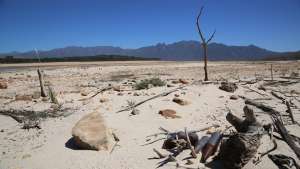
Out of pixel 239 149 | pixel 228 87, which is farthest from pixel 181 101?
pixel 239 149

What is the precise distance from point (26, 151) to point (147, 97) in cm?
437

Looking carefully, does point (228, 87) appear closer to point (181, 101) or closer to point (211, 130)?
point (181, 101)

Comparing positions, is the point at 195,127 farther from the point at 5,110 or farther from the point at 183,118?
the point at 5,110

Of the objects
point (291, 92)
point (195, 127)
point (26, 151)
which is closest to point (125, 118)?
point (195, 127)

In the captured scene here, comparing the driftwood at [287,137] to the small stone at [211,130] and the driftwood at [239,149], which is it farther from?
the small stone at [211,130]

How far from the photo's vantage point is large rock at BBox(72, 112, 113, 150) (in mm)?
5539

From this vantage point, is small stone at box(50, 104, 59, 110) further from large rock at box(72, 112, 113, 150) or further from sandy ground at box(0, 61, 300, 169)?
large rock at box(72, 112, 113, 150)

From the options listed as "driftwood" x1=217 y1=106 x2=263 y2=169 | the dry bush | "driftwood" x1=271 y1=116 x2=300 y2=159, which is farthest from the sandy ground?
the dry bush

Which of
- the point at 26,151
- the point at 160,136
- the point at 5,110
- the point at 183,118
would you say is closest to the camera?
the point at 26,151

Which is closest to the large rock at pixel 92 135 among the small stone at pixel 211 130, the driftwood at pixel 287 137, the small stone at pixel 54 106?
the small stone at pixel 211 130

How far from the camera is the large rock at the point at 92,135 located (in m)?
5.54

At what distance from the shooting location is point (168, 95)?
368 inches

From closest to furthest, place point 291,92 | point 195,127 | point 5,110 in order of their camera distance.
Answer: point 195,127 < point 5,110 < point 291,92

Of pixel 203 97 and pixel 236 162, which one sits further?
pixel 203 97
